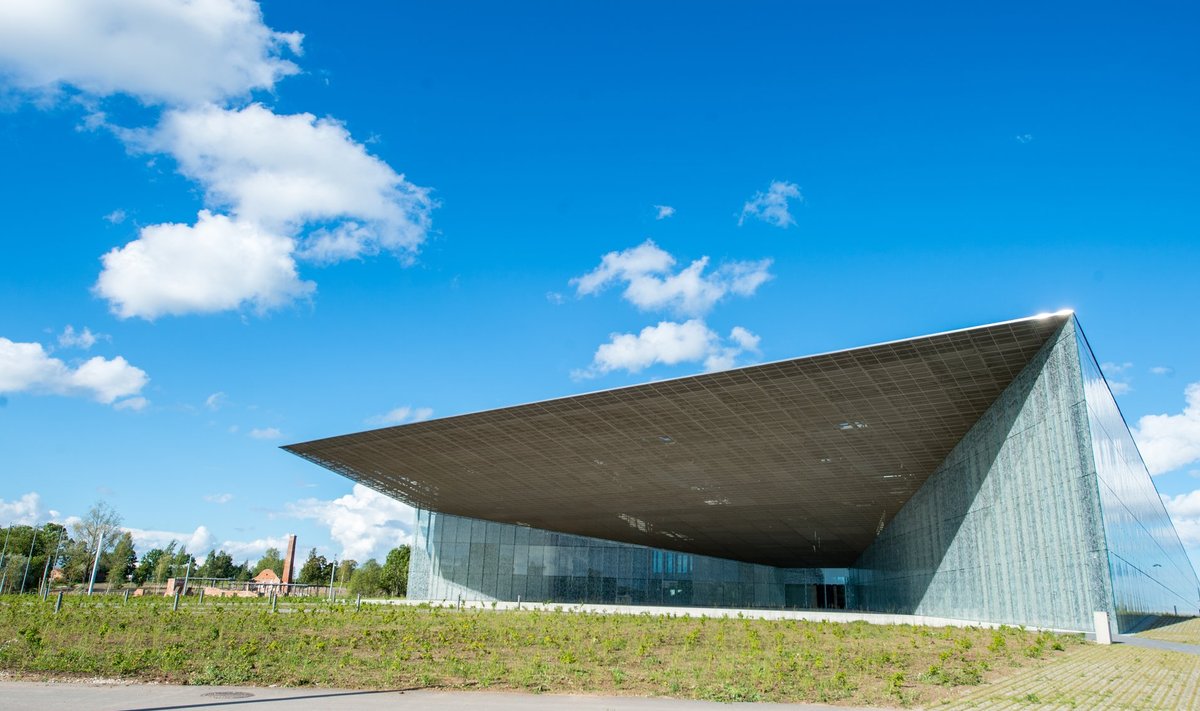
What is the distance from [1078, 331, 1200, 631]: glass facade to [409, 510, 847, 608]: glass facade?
30.2m

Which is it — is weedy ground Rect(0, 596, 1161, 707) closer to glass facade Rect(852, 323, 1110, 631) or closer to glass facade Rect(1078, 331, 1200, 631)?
glass facade Rect(852, 323, 1110, 631)

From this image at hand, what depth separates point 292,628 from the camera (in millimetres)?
21719

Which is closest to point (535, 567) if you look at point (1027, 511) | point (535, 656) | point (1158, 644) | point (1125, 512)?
point (1027, 511)

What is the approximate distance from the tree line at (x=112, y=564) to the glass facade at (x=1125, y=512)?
54.9m

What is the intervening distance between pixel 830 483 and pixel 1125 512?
14.4 meters

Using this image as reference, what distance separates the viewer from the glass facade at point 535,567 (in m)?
59.9

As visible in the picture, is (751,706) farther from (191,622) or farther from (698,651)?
(191,622)

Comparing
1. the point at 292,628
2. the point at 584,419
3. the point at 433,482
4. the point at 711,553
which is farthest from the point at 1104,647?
the point at 711,553

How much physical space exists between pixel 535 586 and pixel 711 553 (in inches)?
594

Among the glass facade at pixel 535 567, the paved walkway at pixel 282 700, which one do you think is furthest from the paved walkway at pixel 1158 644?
the glass facade at pixel 535 567

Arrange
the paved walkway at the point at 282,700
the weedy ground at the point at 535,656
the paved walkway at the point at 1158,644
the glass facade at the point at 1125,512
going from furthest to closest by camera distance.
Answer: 1. the glass facade at the point at 1125,512
2. the paved walkway at the point at 1158,644
3. the weedy ground at the point at 535,656
4. the paved walkway at the point at 282,700

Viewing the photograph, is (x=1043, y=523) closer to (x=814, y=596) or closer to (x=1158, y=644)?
(x=1158, y=644)

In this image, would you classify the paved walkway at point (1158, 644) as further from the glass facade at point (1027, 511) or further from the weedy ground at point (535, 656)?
the weedy ground at point (535, 656)

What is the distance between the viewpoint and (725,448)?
Answer: 34281 millimetres
